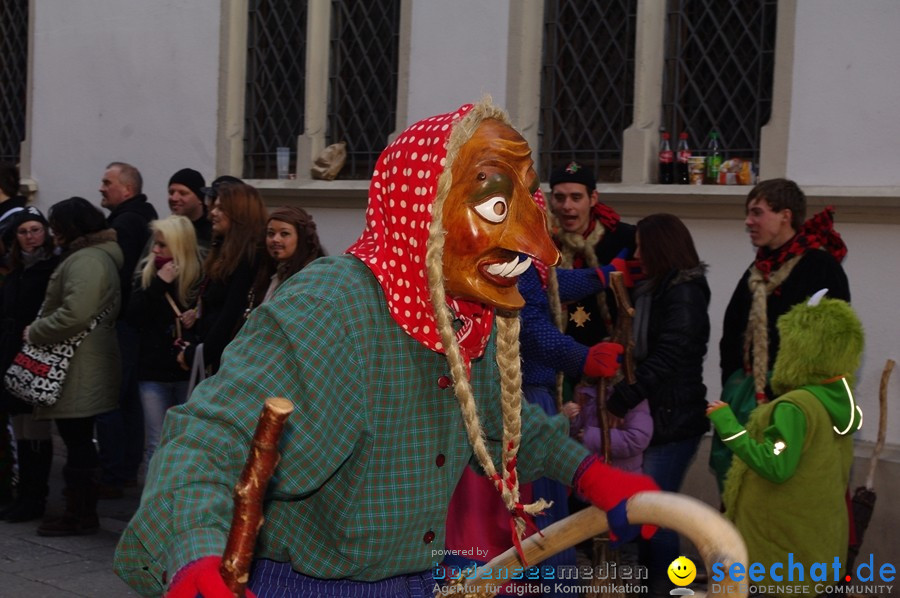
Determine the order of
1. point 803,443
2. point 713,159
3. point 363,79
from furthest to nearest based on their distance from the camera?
point 363,79 < point 713,159 < point 803,443

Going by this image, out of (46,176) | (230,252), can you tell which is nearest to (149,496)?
(230,252)

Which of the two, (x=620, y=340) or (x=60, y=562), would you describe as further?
(x=60, y=562)

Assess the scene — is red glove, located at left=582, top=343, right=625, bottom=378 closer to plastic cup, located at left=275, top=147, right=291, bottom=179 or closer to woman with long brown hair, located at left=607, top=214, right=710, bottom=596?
woman with long brown hair, located at left=607, top=214, right=710, bottom=596

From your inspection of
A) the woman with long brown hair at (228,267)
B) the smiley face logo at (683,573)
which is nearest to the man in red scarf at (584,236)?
the smiley face logo at (683,573)

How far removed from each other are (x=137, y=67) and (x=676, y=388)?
683 cm

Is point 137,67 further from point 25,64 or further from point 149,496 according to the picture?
point 149,496

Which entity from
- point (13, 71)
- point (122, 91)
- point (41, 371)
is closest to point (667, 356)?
point (41, 371)

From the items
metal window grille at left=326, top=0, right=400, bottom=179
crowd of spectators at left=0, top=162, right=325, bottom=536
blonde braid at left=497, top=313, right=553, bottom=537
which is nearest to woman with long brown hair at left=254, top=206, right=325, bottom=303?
crowd of spectators at left=0, top=162, right=325, bottom=536

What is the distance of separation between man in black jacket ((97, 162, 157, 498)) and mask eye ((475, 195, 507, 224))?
551 centimetres

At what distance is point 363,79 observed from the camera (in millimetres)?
9383

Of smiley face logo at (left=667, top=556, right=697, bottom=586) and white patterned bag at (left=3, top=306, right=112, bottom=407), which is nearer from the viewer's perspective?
smiley face logo at (left=667, top=556, right=697, bottom=586)

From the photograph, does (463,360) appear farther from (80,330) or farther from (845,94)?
(80,330)

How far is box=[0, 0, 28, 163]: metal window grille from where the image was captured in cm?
1212

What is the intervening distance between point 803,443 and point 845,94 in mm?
2655
